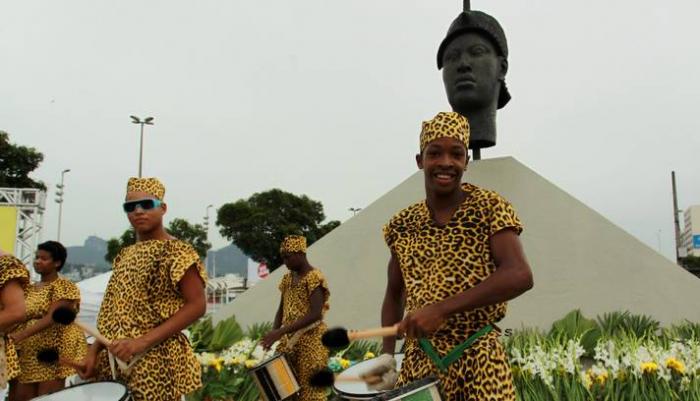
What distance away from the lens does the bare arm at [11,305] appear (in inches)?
122

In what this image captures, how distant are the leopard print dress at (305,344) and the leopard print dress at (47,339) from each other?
1690mm

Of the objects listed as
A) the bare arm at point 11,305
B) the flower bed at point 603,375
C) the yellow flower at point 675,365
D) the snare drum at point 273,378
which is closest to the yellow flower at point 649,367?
the flower bed at point 603,375

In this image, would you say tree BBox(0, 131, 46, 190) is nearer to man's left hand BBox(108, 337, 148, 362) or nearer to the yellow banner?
the yellow banner

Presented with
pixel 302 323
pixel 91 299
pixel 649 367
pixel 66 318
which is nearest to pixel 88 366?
pixel 66 318

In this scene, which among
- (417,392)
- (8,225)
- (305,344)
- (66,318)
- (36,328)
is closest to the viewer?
(417,392)

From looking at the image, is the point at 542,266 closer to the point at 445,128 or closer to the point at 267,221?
the point at 445,128

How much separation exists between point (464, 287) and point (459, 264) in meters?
0.08

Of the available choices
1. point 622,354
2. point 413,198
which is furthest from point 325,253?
point 622,354

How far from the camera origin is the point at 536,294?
856cm

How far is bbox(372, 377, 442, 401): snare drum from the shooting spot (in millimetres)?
1692

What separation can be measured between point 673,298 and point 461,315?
761 centimetres

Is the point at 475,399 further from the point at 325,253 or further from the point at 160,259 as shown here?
the point at 325,253

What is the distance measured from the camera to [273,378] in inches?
175

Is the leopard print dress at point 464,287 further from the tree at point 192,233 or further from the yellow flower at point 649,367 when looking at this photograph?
the tree at point 192,233
